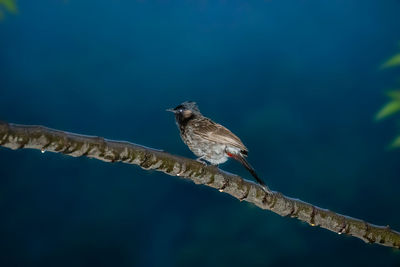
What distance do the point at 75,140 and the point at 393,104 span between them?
2.94ft

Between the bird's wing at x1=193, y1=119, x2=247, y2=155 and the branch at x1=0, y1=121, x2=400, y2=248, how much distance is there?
41 cm

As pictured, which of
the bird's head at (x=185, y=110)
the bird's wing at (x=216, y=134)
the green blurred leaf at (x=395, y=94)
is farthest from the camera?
the bird's head at (x=185, y=110)

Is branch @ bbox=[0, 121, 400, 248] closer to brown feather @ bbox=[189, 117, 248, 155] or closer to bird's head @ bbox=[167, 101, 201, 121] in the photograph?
brown feather @ bbox=[189, 117, 248, 155]

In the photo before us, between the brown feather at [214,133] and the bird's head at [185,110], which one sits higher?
the bird's head at [185,110]

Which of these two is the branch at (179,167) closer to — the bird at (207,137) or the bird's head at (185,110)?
the bird at (207,137)

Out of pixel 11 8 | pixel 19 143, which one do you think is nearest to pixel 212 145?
pixel 19 143

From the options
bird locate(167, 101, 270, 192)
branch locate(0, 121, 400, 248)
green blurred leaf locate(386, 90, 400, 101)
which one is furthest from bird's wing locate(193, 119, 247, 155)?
green blurred leaf locate(386, 90, 400, 101)

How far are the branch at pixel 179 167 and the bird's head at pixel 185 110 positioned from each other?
66cm

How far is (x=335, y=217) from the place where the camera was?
1858 mm

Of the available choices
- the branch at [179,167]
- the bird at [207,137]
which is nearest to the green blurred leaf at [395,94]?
the branch at [179,167]

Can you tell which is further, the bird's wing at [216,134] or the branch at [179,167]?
the bird's wing at [216,134]

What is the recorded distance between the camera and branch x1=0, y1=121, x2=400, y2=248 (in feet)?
4.26

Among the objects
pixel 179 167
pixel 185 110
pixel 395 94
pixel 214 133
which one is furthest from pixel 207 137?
pixel 395 94

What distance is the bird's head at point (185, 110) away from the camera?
94.2 inches
